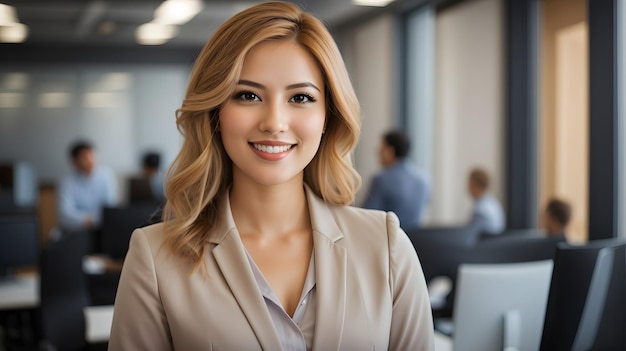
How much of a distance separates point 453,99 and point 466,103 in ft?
1.07

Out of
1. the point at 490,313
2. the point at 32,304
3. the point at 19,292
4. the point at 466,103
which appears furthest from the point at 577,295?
the point at 466,103

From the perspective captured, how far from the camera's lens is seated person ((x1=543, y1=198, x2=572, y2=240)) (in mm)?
4770

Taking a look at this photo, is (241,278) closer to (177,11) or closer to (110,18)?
(177,11)

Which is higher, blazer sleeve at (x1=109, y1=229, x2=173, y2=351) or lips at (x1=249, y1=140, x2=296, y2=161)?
lips at (x1=249, y1=140, x2=296, y2=161)

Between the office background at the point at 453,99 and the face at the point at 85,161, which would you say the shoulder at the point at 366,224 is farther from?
the face at the point at 85,161

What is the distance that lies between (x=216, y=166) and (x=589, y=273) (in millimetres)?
1067

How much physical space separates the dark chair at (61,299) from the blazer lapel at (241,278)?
6.68ft

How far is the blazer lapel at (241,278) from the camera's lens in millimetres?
1620

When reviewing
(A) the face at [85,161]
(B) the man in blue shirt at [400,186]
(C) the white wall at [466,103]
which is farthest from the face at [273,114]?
(A) the face at [85,161]

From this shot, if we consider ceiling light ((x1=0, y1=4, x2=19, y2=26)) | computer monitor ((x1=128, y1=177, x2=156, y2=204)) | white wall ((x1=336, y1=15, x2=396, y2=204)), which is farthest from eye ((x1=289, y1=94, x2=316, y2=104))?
ceiling light ((x1=0, y1=4, x2=19, y2=26))

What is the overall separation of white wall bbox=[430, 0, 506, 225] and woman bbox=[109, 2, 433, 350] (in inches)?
227

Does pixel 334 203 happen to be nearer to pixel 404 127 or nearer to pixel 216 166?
pixel 216 166

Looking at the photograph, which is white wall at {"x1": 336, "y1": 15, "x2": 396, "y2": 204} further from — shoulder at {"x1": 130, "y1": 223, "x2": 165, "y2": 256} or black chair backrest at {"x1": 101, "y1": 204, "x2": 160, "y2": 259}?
shoulder at {"x1": 130, "y1": 223, "x2": 165, "y2": 256}

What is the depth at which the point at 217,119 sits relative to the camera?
1.73 m
